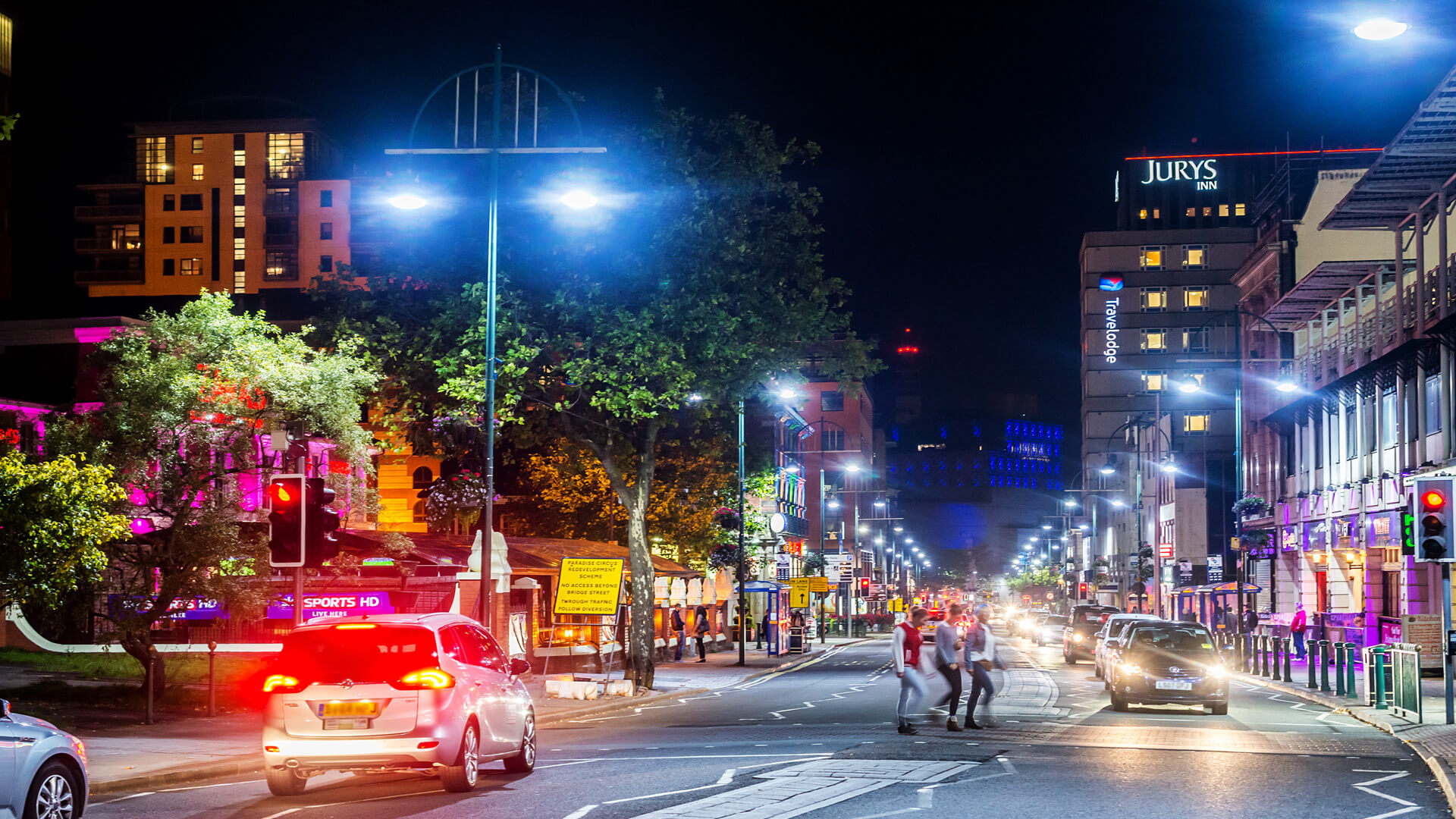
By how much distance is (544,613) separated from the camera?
137 ft

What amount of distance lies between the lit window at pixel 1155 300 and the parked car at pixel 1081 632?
100 meters

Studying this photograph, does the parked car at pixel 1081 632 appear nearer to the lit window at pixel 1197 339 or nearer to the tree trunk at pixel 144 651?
the tree trunk at pixel 144 651

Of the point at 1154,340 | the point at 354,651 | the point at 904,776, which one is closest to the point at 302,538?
the point at 354,651

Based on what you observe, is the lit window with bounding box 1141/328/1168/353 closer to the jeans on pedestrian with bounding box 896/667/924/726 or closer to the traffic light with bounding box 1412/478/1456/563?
the traffic light with bounding box 1412/478/1456/563

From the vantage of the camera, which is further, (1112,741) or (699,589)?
(699,589)

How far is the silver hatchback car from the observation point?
44.2 feet

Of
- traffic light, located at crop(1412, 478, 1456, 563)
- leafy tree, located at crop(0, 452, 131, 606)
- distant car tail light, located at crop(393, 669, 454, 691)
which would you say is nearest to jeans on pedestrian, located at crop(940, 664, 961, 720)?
traffic light, located at crop(1412, 478, 1456, 563)

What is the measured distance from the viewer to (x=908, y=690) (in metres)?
20.1

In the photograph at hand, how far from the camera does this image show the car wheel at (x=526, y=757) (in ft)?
50.7

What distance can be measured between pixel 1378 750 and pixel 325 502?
43.7 feet

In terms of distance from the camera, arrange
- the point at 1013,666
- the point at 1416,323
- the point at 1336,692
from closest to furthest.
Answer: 1. the point at 1336,692
2. the point at 1416,323
3. the point at 1013,666

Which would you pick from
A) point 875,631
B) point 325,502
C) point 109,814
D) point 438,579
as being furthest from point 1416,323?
point 875,631

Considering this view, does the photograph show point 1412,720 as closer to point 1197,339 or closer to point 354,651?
point 354,651

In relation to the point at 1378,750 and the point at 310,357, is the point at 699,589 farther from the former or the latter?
the point at 1378,750
